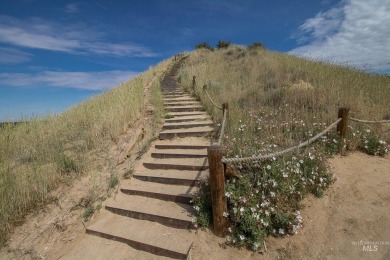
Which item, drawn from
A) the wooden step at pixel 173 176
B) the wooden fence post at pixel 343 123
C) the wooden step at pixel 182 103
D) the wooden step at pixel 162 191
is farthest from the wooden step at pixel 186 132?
the wooden fence post at pixel 343 123

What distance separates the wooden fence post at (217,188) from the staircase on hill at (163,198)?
1.73 ft

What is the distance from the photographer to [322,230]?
13.3 feet

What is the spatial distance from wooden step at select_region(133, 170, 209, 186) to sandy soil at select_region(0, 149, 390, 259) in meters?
1.39

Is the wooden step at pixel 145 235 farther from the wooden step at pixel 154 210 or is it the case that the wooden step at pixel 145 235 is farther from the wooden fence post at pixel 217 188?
the wooden fence post at pixel 217 188

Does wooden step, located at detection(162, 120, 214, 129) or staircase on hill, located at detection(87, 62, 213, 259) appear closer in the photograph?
staircase on hill, located at detection(87, 62, 213, 259)

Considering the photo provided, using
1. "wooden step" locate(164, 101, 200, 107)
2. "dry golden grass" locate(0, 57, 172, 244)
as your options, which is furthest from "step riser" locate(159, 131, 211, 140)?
"wooden step" locate(164, 101, 200, 107)

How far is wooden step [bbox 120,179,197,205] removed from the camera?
5.20 m

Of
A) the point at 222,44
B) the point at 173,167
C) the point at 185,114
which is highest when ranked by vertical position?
the point at 222,44

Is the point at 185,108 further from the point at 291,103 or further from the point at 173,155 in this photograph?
the point at 291,103

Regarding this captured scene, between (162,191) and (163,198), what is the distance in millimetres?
158

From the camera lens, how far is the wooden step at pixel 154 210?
4668 millimetres

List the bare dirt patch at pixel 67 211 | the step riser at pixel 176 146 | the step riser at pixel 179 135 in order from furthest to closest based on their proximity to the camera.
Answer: the step riser at pixel 179 135 < the step riser at pixel 176 146 < the bare dirt patch at pixel 67 211

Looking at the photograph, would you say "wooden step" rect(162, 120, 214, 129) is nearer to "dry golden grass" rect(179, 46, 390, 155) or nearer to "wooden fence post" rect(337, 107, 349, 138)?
"dry golden grass" rect(179, 46, 390, 155)

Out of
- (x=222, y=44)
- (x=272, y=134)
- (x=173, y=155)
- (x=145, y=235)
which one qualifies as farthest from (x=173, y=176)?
(x=222, y=44)
